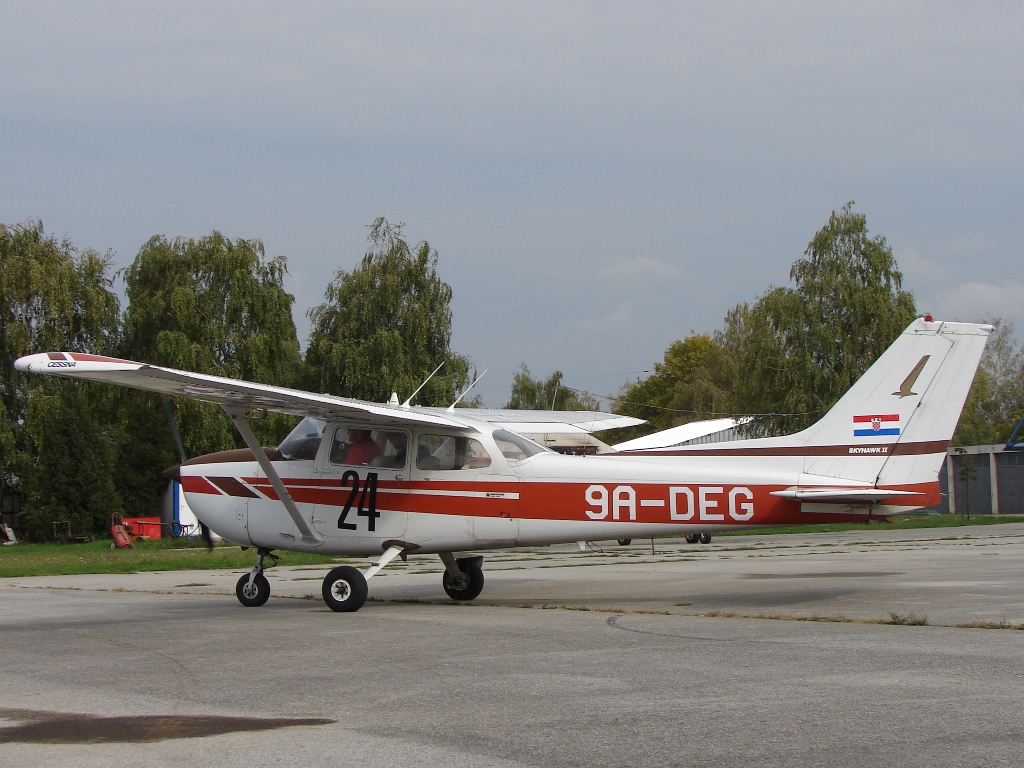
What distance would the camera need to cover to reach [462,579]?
14.1 meters

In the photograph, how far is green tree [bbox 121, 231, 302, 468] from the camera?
4038 centimetres

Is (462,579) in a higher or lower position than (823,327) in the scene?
lower

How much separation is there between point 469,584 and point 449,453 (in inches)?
77.5

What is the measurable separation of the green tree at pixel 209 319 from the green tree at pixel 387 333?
80.1 inches

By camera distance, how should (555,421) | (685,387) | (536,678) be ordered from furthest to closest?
(685,387)
(555,421)
(536,678)

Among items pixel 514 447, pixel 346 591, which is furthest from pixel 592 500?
pixel 346 591

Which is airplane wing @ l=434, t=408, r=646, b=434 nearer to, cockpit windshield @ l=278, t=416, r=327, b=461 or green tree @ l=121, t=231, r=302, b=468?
cockpit windshield @ l=278, t=416, r=327, b=461

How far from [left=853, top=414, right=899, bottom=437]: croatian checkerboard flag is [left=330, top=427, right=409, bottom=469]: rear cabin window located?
210 inches

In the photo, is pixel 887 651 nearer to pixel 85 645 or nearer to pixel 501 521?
pixel 501 521

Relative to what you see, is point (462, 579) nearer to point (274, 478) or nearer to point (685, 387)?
point (274, 478)

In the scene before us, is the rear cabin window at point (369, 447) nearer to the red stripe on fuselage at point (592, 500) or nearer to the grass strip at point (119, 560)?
the red stripe on fuselage at point (592, 500)

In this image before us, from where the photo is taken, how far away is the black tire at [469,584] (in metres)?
14.1

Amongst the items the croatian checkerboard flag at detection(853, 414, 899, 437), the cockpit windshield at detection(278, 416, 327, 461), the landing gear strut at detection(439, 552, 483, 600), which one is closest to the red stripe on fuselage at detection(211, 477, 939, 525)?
the cockpit windshield at detection(278, 416, 327, 461)

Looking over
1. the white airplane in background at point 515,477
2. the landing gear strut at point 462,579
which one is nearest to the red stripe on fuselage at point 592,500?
the white airplane in background at point 515,477
